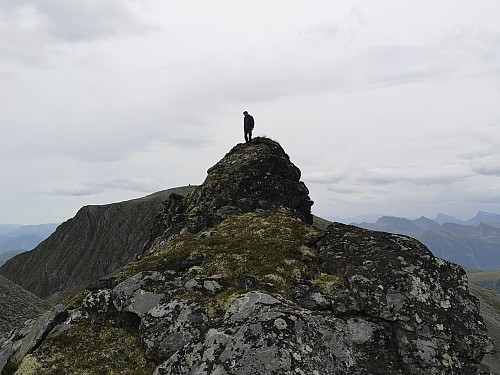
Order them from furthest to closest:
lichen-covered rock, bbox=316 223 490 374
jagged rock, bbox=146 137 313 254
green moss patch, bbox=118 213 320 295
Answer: jagged rock, bbox=146 137 313 254 < green moss patch, bbox=118 213 320 295 < lichen-covered rock, bbox=316 223 490 374

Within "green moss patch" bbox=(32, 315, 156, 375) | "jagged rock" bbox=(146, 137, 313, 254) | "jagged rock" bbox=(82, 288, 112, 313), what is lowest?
"green moss patch" bbox=(32, 315, 156, 375)

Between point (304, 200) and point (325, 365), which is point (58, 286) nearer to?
point (304, 200)

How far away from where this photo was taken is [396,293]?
1467 cm

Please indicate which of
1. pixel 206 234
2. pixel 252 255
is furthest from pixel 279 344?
pixel 206 234

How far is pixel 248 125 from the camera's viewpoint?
46.0 m

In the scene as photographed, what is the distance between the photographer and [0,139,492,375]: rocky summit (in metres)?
11.8

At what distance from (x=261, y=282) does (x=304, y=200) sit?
27.6 meters

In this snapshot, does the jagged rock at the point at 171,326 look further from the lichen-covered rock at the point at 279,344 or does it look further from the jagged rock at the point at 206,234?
the jagged rock at the point at 206,234

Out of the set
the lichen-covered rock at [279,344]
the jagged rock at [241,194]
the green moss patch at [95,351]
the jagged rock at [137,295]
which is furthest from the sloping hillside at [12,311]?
the lichen-covered rock at [279,344]

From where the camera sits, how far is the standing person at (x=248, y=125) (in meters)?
45.1

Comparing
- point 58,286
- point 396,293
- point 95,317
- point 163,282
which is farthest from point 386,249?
point 58,286

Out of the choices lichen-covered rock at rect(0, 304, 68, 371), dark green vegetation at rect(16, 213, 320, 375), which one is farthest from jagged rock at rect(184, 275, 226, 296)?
lichen-covered rock at rect(0, 304, 68, 371)

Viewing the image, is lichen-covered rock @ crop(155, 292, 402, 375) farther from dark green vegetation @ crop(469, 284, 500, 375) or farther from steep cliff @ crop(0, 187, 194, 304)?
steep cliff @ crop(0, 187, 194, 304)

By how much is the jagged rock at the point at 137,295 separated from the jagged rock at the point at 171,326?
785 mm
